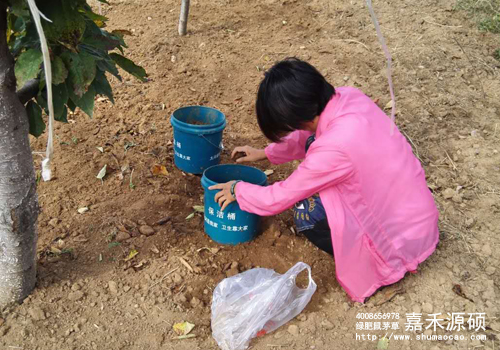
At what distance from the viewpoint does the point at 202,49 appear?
14.7 ft

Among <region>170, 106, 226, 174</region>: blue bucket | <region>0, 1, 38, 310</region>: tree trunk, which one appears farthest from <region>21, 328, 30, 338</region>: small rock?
<region>170, 106, 226, 174</region>: blue bucket

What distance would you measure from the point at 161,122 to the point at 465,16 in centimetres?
297

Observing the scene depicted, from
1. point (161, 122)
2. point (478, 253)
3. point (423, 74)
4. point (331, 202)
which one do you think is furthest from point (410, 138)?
point (161, 122)

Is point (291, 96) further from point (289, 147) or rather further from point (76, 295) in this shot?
point (76, 295)

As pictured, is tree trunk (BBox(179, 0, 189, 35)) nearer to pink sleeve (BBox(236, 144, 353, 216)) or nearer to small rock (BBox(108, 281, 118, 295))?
pink sleeve (BBox(236, 144, 353, 216))

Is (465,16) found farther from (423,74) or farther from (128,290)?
(128,290)

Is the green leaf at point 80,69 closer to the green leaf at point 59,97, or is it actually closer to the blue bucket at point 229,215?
the green leaf at point 59,97

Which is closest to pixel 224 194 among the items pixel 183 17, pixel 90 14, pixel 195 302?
pixel 195 302

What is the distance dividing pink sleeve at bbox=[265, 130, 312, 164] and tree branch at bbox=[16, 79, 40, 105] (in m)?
1.29

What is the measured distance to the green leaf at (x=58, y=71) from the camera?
5.53ft

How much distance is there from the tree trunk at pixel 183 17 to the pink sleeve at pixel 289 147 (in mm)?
2114

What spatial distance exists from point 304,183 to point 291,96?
38 centimetres

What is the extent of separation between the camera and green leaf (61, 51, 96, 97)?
5.67 ft

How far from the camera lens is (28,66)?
163 cm
